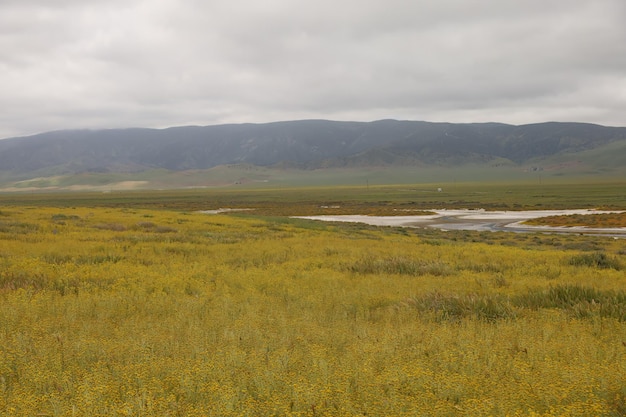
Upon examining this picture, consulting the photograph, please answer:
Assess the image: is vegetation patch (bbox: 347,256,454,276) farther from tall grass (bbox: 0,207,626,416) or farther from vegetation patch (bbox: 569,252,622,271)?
vegetation patch (bbox: 569,252,622,271)

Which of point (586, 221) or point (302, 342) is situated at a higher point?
point (302, 342)

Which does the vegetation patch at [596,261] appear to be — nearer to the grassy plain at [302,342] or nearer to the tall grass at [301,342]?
the tall grass at [301,342]

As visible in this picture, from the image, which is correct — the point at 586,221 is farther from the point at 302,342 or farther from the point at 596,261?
the point at 302,342

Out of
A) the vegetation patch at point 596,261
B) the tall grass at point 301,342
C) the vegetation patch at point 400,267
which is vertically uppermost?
the tall grass at point 301,342

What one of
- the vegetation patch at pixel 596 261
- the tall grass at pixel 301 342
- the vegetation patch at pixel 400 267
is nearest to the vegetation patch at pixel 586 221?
the vegetation patch at pixel 596 261

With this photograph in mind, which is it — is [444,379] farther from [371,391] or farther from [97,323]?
[97,323]

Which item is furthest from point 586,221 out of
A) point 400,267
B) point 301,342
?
point 301,342

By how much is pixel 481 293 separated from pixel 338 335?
18.8 feet

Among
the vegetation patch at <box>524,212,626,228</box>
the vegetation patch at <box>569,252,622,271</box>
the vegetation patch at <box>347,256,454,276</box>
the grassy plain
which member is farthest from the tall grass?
the vegetation patch at <box>524,212,626,228</box>

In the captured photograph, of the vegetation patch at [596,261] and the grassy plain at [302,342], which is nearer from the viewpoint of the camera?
the grassy plain at [302,342]

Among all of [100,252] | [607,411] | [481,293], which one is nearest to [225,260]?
[100,252]

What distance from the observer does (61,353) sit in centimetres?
649

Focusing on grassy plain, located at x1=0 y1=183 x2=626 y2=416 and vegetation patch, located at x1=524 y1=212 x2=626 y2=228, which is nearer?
grassy plain, located at x1=0 y1=183 x2=626 y2=416

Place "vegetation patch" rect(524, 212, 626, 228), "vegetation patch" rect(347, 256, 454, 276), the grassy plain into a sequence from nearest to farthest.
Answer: the grassy plain
"vegetation patch" rect(347, 256, 454, 276)
"vegetation patch" rect(524, 212, 626, 228)
